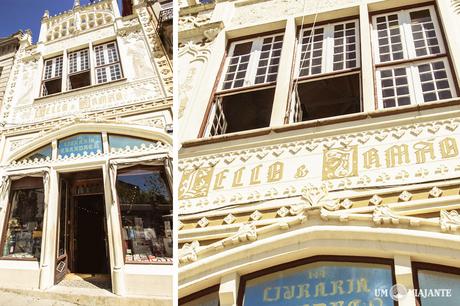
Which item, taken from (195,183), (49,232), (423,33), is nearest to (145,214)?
(195,183)

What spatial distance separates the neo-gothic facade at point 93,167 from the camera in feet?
14.5

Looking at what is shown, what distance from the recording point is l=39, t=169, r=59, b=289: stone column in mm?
4746

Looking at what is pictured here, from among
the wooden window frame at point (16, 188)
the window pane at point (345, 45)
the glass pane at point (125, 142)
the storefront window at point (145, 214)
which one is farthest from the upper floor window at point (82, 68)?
the window pane at point (345, 45)

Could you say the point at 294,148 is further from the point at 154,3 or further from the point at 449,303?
the point at 154,3

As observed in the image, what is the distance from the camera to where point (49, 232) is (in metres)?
5.07

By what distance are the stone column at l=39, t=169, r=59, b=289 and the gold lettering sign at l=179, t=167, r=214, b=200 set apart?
1.87m

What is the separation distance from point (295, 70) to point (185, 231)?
241cm

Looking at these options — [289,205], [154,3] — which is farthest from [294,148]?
[154,3]

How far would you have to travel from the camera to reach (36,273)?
15.6 feet

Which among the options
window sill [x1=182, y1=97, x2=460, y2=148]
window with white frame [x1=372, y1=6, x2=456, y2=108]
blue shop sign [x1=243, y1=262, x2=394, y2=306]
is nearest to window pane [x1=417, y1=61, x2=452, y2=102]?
window with white frame [x1=372, y1=6, x2=456, y2=108]

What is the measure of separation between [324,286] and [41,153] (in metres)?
3.93

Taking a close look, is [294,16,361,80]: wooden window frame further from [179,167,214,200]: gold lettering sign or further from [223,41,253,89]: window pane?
[179,167,214,200]: gold lettering sign

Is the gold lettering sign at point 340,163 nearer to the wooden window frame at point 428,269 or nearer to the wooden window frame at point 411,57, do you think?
the wooden window frame at point 411,57

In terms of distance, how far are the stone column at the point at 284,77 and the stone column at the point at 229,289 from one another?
170 cm
